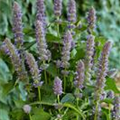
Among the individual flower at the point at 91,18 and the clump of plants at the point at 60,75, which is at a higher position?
the individual flower at the point at 91,18

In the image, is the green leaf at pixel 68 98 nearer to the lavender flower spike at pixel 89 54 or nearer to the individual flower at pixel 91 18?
the lavender flower spike at pixel 89 54

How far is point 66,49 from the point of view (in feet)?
2.90

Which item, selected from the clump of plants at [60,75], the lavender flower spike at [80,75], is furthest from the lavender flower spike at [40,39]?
the lavender flower spike at [80,75]

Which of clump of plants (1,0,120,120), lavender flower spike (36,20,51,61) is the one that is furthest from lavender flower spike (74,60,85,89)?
lavender flower spike (36,20,51,61)

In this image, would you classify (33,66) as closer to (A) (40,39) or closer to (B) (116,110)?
(A) (40,39)

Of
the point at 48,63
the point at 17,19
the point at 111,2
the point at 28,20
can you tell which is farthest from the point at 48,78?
the point at 111,2

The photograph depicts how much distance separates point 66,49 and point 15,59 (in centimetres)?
11

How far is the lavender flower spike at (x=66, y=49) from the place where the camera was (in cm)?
88

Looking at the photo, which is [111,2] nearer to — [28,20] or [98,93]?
[28,20]

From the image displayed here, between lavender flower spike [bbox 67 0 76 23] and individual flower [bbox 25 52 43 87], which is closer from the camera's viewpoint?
individual flower [bbox 25 52 43 87]

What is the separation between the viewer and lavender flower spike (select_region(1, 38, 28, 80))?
88 centimetres

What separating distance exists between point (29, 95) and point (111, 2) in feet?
8.66

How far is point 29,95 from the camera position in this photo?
3.09ft

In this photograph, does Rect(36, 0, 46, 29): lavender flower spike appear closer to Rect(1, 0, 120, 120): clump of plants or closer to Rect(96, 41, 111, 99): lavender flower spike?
Rect(1, 0, 120, 120): clump of plants
